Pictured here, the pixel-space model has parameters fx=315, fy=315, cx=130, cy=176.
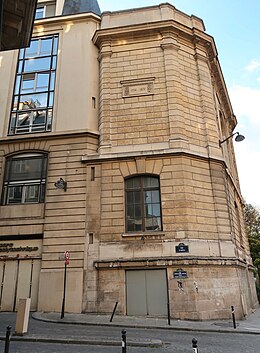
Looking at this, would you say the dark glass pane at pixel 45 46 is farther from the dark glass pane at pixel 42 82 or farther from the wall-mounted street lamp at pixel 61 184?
the wall-mounted street lamp at pixel 61 184

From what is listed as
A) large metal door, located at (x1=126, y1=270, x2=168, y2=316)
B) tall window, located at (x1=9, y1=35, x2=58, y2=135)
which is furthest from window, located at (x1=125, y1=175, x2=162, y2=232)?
tall window, located at (x1=9, y1=35, x2=58, y2=135)

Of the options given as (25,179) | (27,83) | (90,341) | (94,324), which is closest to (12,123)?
(27,83)

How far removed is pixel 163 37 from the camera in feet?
66.2

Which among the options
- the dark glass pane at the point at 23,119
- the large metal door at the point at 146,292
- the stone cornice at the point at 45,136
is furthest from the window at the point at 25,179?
the large metal door at the point at 146,292

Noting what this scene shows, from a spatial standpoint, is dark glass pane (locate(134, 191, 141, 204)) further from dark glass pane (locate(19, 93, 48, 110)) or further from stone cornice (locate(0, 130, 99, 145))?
dark glass pane (locate(19, 93, 48, 110))

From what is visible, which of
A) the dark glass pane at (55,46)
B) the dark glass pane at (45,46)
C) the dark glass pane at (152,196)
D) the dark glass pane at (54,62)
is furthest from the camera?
the dark glass pane at (45,46)

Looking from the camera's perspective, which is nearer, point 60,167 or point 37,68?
point 60,167

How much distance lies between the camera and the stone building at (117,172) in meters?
15.4

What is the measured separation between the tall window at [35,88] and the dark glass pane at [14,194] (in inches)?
142

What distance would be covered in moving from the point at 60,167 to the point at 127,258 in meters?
6.56

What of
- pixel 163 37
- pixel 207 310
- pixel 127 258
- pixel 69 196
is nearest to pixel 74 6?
pixel 163 37

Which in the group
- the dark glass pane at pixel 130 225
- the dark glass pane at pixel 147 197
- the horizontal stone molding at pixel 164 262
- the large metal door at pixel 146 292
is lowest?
the large metal door at pixel 146 292

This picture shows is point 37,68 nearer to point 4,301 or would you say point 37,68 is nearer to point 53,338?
point 4,301

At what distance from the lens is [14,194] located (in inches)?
723
